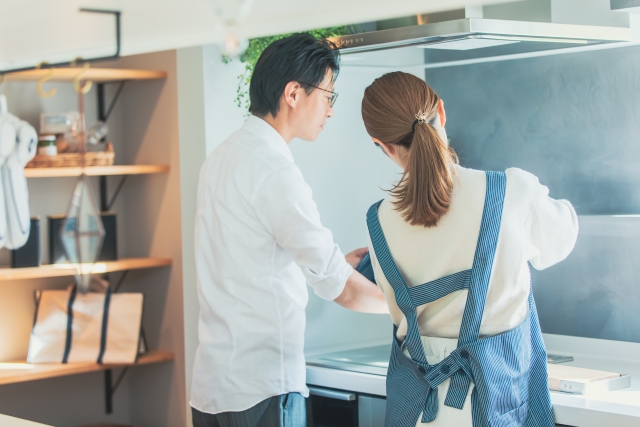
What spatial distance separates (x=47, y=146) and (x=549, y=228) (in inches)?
63.3

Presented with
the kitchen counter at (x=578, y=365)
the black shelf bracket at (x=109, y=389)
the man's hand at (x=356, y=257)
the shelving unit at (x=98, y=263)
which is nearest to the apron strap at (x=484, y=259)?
the kitchen counter at (x=578, y=365)

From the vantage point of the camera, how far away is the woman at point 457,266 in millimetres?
1369

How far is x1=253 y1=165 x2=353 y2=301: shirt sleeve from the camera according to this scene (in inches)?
61.2

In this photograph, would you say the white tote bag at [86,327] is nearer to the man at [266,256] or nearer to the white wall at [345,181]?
the white wall at [345,181]

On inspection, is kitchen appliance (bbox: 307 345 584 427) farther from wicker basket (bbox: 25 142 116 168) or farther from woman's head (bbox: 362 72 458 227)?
wicker basket (bbox: 25 142 116 168)

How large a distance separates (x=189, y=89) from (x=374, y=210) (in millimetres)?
1085

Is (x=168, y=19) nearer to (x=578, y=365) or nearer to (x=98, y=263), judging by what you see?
(x=578, y=365)

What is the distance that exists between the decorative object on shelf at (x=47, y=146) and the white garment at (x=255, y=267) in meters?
0.94

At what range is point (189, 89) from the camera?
240 centimetres

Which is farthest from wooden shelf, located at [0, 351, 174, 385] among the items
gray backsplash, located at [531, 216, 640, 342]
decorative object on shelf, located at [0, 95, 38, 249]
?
gray backsplash, located at [531, 216, 640, 342]

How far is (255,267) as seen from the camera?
161 centimetres

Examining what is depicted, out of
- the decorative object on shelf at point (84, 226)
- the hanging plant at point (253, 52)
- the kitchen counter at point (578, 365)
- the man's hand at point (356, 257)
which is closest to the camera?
the decorative object on shelf at point (84, 226)

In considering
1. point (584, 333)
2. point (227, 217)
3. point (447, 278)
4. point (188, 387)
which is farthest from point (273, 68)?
point (188, 387)

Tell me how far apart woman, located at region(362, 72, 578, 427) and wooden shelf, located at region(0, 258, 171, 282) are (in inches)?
43.7
